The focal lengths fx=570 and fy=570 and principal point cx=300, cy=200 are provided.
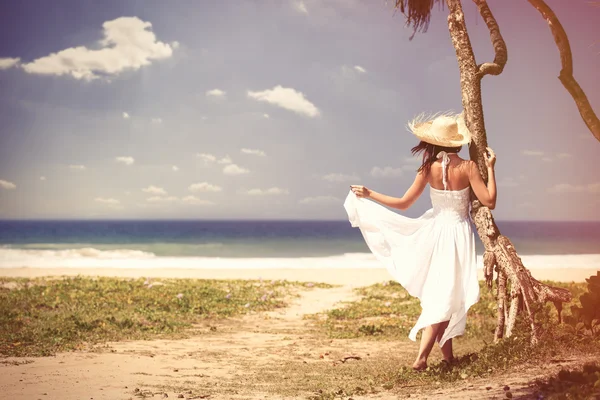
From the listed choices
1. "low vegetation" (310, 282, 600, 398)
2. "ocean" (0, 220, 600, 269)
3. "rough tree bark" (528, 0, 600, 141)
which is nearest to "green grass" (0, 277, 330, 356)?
"low vegetation" (310, 282, 600, 398)

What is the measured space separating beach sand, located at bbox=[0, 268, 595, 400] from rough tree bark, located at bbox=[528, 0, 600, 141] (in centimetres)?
303

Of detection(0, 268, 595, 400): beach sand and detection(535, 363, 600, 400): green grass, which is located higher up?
detection(535, 363, 600, 400): green grass

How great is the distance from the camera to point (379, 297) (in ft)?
47.8

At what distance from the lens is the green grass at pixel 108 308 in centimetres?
907

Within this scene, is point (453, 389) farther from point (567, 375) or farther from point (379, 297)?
point (379, 297)

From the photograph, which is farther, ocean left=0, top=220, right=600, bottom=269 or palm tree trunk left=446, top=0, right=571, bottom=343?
ocean left=0, top=220, right=600, bottom=269

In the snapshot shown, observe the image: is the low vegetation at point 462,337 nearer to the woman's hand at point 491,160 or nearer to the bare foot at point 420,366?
the bare foot at point 420,366

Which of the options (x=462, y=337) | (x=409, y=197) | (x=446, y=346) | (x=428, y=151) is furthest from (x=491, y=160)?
(x=462, y=337)

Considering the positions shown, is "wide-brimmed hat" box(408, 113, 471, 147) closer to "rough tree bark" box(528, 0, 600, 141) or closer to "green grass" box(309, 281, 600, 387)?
"rough tree bark" box(528, 0, 600, 141)

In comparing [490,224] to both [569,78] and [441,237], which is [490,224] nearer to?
[441,237]

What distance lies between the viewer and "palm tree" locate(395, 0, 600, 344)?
6.56 m

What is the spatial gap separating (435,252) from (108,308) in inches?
298

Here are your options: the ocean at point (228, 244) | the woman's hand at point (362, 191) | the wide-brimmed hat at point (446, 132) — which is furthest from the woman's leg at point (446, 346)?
the ocean at point (228, 244)

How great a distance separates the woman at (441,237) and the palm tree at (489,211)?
0.38m
